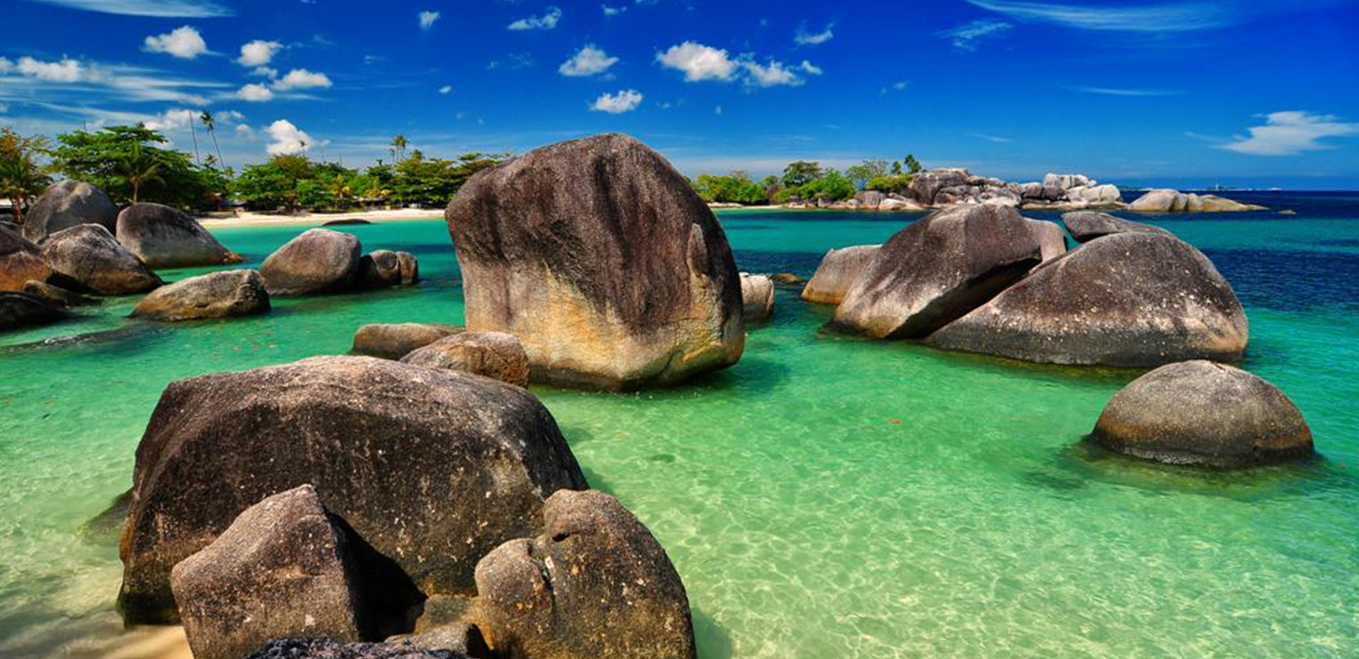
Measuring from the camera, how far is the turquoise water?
5023 mm

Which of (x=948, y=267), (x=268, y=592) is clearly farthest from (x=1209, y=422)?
(x=268, y=592)

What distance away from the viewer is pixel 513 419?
5172mm

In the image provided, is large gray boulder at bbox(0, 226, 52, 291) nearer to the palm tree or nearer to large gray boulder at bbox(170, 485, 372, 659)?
large gray boulder at bbox(170, 485, 372, 659)

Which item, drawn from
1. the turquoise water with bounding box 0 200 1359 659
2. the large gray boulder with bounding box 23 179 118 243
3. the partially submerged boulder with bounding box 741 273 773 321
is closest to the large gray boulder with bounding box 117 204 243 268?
the large gray boulder with bounding box 23 179 118 243

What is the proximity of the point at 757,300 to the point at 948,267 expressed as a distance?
5356 millimetres

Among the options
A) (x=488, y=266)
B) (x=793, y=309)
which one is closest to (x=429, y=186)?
(x=793, y=309)

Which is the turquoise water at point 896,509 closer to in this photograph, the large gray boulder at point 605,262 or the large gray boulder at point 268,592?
the large gray boulder at point 605,262

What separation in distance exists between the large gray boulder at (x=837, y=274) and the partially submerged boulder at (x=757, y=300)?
251 centimetres

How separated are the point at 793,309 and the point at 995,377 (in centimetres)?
795

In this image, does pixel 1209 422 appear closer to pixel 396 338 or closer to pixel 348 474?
pixel 348 474

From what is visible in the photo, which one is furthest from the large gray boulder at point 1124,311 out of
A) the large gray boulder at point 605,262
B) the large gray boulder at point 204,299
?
the large gray boulder at point 204,299

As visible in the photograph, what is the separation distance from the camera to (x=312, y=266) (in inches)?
842

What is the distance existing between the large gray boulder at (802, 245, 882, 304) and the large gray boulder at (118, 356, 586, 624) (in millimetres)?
15689

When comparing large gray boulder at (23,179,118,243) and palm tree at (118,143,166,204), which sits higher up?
palm tree at (118,143,166,204)
